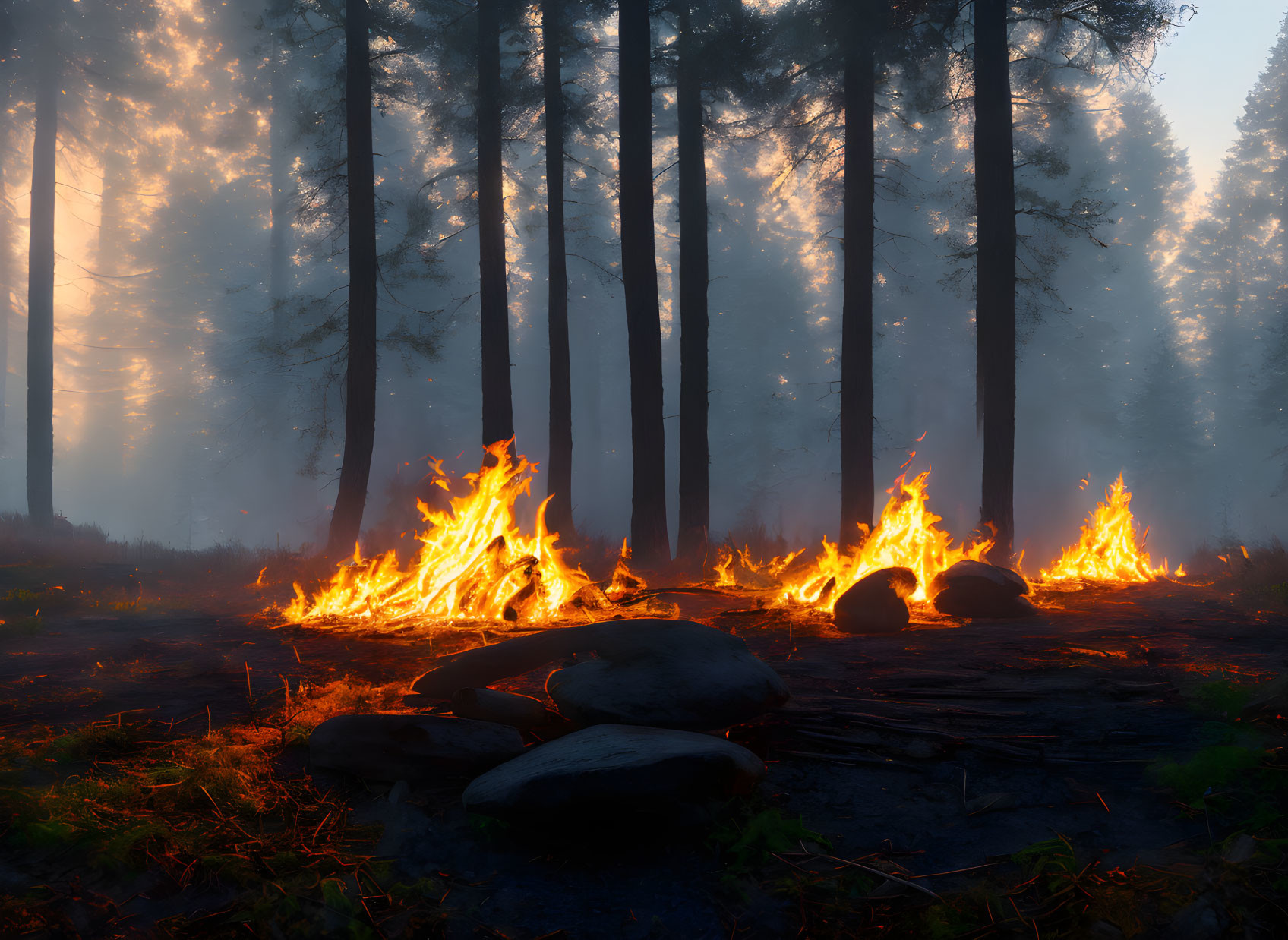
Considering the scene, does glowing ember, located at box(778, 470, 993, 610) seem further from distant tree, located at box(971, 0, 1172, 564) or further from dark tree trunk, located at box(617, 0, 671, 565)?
dark tree trunk, located at box(617, 0, 671, 565)

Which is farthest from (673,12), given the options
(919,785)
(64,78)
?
(64,78)

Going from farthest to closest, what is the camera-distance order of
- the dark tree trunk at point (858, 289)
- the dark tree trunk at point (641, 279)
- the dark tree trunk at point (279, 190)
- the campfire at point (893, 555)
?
the dark tree trunk at point (279, 190), the dark tree trunk at point (858, 289), the dark tree trunk at point (641, 279), the campfire at point (893, 555)

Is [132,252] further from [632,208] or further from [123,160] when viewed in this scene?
[632,208]

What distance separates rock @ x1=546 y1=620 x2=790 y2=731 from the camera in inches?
151

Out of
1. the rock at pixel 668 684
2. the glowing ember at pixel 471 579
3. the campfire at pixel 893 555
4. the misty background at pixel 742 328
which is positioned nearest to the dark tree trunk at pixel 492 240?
the glowing ember at pixel 471 579

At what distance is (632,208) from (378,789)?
Result: 906 cm

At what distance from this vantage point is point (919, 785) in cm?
319

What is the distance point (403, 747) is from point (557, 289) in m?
11.4

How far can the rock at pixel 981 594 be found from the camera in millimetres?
7145

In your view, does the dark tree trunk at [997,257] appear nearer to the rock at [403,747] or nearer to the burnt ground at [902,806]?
the burnt ground at [902,806]

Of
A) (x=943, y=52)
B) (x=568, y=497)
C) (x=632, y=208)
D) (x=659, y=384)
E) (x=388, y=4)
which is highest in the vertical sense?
(x=388, y=4)

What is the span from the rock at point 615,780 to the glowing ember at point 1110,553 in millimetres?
8511

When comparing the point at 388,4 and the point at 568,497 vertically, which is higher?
the point at 388,4

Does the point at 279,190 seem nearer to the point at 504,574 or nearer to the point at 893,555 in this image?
the point at 504,574
